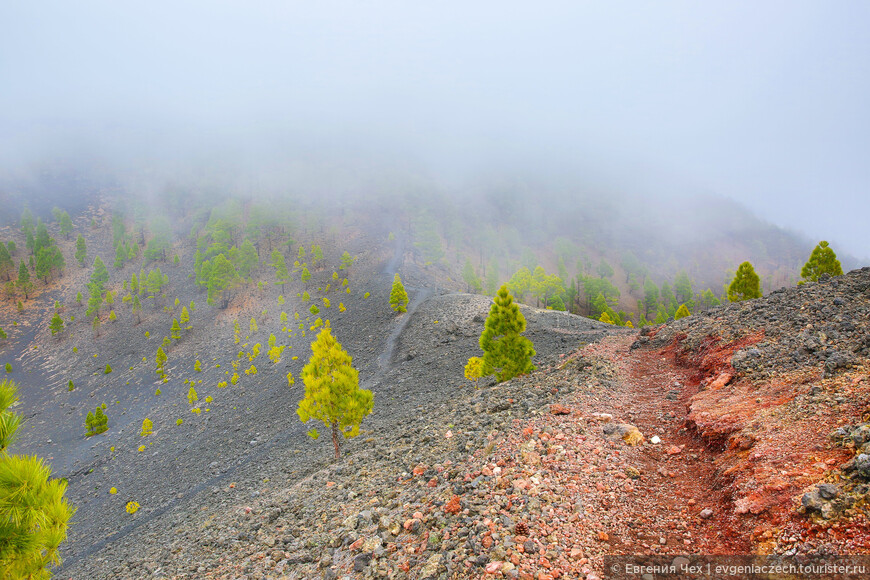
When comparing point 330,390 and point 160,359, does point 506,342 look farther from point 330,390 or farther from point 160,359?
point 160,359

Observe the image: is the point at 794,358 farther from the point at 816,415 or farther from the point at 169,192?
the point at 169,192

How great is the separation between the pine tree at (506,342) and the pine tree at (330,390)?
9052mm

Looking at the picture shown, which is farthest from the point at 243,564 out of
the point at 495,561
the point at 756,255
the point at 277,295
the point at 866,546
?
the point at 756,255

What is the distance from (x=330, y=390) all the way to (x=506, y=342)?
469 inches

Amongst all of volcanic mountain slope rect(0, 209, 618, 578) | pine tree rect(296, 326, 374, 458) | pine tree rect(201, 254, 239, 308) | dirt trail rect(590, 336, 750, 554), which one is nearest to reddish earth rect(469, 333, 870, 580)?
dirt trail rect(590, 336, 750, 554)

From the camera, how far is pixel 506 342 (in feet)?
82.4

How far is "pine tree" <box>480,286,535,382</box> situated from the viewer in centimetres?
2469

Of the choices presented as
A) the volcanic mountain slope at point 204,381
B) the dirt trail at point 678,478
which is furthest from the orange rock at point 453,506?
the volcanic mountain slope at point 204,381

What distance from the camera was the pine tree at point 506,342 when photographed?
2469cm

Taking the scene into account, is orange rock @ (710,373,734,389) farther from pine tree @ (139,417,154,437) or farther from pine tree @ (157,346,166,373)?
pine tree @ (157,346,166,373)

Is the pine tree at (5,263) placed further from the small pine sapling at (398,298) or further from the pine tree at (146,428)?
the small pine sapling at (398,298)

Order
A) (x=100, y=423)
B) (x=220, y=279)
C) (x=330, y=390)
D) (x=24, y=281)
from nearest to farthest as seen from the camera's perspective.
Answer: (x=330, y=390), (x=100, y=423), (x=220, y=279), (x=24, y=281)

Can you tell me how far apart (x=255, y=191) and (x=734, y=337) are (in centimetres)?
19853

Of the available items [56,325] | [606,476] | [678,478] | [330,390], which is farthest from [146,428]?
[678,478]
